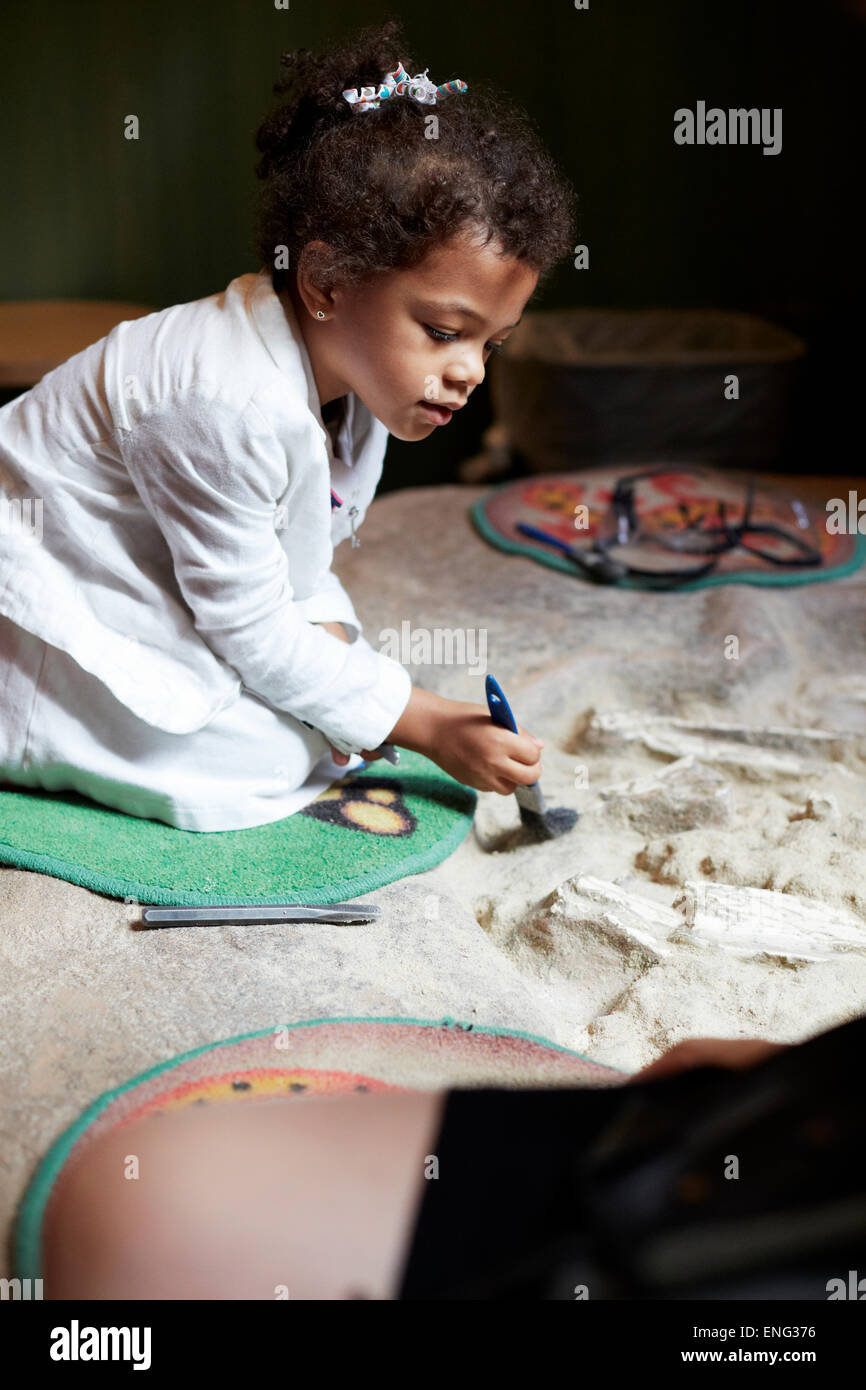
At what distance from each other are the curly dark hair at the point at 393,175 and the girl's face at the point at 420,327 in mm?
18

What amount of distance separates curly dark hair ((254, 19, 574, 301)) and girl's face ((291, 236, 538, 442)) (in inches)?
0.7

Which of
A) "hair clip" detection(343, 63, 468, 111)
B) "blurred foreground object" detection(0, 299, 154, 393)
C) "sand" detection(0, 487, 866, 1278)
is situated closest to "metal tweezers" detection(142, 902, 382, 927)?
"sand" detection(0, 487, 866, 1278)

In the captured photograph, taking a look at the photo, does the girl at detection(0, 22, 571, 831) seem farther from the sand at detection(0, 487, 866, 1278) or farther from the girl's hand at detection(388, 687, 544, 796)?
the sand at detection(0, 487, 866, 1278)

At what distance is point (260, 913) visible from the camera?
1182 millimetres

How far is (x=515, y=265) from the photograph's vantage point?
1.15 meters

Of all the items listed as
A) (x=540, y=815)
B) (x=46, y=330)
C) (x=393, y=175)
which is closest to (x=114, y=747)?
(x=540, y=815)

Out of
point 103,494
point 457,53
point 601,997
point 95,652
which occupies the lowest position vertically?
point 601,997

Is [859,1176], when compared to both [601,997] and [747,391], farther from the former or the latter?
[747,391]

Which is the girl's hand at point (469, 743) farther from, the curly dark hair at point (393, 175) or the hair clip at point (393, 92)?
the hair clip at point (393, 92)

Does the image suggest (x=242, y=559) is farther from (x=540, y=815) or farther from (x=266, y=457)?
(x=540, y=815)

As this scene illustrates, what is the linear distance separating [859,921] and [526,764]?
15.3 inches

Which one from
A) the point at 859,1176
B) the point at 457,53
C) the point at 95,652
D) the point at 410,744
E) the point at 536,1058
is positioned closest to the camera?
the point at 859,1176

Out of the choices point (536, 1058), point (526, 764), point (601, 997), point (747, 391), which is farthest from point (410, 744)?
point (747, 391)

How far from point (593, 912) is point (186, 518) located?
58 cm
